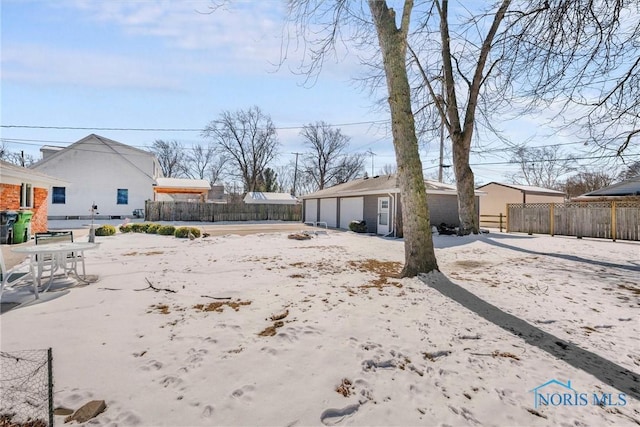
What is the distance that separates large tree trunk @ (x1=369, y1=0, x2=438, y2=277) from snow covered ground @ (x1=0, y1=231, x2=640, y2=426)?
55 centimetres

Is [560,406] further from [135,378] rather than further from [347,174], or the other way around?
[347,174]

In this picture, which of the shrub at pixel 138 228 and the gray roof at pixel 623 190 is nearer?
the shrub at pixel 138 228

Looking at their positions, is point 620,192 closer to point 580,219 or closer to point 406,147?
point 580,219

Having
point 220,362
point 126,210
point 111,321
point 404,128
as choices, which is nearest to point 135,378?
point 220,362

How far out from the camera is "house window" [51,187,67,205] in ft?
74.0

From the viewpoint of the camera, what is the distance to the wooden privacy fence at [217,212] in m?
24.2

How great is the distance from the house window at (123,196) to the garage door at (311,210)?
14.8 m

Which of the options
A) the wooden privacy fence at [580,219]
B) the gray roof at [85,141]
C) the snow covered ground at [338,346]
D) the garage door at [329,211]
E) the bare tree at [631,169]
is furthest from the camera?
the gray roof at [85,141]

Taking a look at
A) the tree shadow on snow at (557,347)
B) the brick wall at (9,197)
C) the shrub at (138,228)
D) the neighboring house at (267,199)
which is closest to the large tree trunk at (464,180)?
the tree shadow on snow at (557,347)

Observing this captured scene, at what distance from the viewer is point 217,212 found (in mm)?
26375

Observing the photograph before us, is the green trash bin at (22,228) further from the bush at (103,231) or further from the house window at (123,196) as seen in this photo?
the house window at (123,196)

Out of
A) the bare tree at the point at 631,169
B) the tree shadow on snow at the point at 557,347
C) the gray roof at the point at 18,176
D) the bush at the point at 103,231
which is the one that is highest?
the gray roof at the point at 18,176

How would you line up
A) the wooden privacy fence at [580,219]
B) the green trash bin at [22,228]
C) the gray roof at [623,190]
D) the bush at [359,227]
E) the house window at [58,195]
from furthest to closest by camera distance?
1. the house window at [58,195]
2. the gray roof at [623,190]
3. the bush at [359,227]
4. the wooden privacy fence at [580,219]
5. the green trash bin at [22,228]

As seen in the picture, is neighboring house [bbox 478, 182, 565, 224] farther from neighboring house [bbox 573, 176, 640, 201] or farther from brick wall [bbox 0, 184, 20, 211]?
brick wall [bbox 0, 184, 20, 211]
